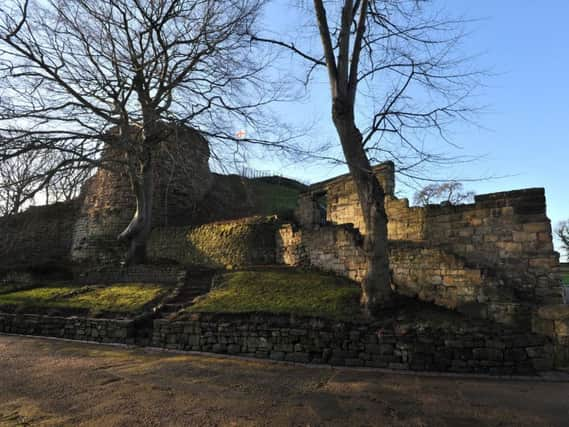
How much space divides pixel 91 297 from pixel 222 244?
4.92 metres

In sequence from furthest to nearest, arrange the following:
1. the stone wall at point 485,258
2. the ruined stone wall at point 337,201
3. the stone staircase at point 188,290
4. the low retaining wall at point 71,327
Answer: the ruined stone wall at point 337,201
the stone staircase at point 188,290
the low retaining wall at point 71,327
the stone wall at point 485,258

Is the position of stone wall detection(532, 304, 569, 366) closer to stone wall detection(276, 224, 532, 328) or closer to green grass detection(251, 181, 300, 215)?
stone wall detection(276, 224, 532, 328)

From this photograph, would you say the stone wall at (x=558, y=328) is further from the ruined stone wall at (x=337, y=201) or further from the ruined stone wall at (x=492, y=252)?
the ruined stone wall at (x=337, y=201)

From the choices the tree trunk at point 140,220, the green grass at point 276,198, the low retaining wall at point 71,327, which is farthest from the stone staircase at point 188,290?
the green grass at point 276,198

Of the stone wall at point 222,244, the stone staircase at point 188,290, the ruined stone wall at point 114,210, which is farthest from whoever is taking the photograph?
the ruined stone wall at point 114,210

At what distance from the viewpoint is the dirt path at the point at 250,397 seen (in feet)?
13.1

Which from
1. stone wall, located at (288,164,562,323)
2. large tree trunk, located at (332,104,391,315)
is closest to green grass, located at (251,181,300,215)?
stone wall, located at (288,164,562,323)

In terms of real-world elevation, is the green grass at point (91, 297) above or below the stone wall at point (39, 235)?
below

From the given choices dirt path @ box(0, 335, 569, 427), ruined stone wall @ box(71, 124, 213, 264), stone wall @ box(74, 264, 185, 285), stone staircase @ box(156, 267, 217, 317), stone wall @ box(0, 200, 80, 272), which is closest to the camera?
dirt path @ box(0, 335, 569, 427)

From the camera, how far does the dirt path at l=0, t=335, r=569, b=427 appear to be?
3.98 meters

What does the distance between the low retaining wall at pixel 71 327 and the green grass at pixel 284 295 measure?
164 centimetres

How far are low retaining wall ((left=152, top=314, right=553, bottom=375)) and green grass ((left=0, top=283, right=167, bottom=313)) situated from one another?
2.78 m

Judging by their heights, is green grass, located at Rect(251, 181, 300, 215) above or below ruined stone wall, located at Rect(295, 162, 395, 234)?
above

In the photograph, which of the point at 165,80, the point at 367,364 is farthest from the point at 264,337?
the point at 165,80
